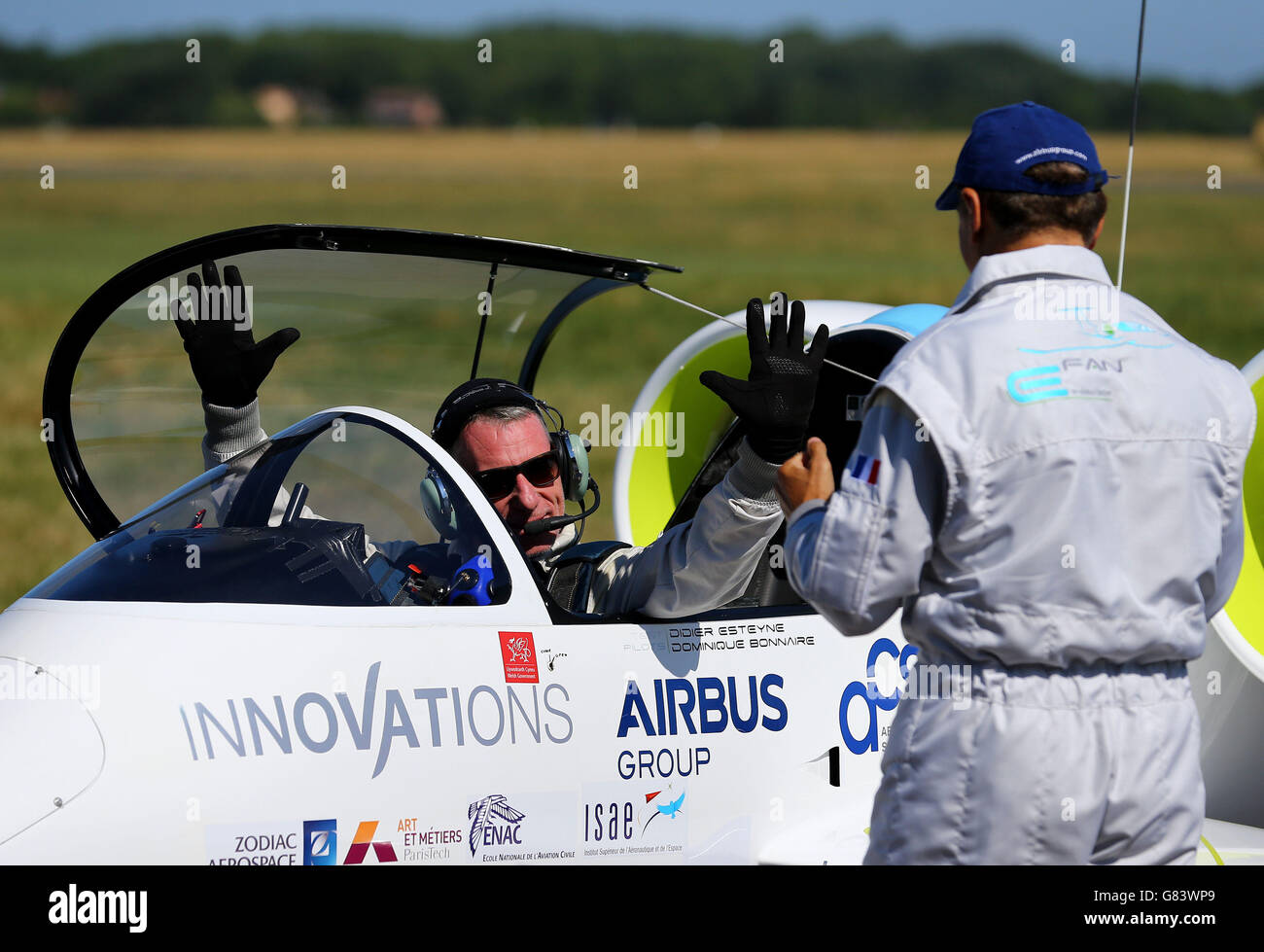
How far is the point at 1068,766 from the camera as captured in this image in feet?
7.97

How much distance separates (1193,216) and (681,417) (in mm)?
37562

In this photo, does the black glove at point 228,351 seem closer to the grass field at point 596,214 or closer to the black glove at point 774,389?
the black glove at point 774,389

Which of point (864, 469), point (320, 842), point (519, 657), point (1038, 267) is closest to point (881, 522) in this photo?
point (864, 469)

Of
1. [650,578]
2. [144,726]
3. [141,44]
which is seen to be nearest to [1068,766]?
[650,578]

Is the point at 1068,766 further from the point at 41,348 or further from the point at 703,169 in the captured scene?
the point at 703,169

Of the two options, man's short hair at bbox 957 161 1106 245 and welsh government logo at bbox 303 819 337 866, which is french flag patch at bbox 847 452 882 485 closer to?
man's short hair at bbox 957 161 1106 245

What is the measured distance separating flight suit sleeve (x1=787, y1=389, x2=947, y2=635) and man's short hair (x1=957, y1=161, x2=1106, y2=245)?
0.42m

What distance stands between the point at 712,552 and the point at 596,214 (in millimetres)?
39668

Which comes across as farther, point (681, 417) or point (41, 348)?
point (41, 348)

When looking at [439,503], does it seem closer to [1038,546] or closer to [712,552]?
[712,552]

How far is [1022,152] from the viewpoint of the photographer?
99.9 inches

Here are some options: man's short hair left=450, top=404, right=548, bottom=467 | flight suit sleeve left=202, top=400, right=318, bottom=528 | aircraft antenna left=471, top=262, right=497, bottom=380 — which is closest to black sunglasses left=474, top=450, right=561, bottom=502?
man's short hair left=450, top=404, right=548, bottom=467

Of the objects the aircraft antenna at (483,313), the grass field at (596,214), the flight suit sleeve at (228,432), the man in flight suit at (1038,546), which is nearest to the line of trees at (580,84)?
the grass field at (596,214)

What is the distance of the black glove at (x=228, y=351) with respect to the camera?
3951mm
